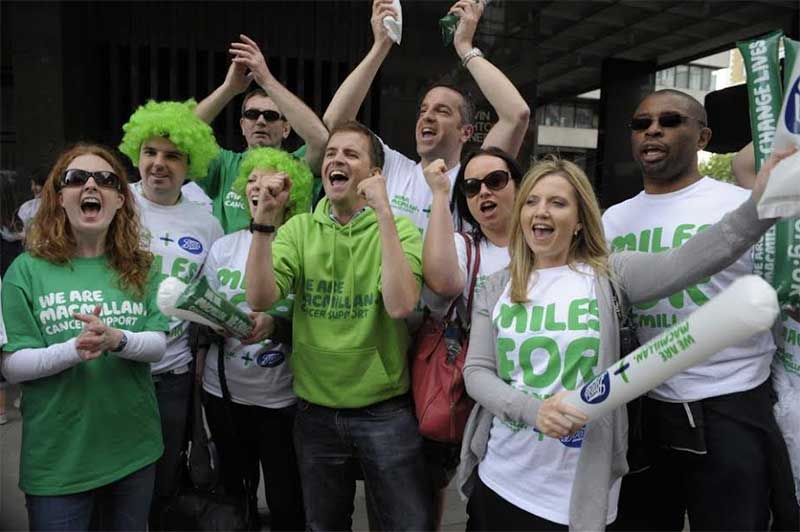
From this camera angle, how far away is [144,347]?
2.20 meters

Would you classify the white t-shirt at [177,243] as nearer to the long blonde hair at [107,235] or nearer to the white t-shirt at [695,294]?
the long blonde hair at [107,235]

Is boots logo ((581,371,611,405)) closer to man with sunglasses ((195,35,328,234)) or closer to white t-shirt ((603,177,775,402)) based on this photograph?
white t-shirt ((603,177,775,402))

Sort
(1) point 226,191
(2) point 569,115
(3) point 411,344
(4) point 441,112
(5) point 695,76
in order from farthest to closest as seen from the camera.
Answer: (2) point 569,115
(5) point 695,76
(1) point 226,191
(4) point 441,112
(3) point 411,344

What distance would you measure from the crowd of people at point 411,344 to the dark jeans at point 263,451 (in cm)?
2

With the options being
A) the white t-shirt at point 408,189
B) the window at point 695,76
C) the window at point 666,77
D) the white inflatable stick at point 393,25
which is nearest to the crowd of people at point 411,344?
the white t-shirt at point 408,189

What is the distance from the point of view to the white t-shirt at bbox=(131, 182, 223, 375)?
2.72 metres

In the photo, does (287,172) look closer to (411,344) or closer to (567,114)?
(411,344)

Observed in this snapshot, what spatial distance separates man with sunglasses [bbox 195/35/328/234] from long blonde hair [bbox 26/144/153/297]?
67 cm

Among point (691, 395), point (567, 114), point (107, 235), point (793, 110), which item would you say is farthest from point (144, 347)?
point (567, 114)

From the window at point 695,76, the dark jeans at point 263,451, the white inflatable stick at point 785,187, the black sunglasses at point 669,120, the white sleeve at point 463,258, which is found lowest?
the dark jeans at point 263,451

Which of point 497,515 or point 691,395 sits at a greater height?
point 691,395

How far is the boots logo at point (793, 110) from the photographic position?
1.76 m

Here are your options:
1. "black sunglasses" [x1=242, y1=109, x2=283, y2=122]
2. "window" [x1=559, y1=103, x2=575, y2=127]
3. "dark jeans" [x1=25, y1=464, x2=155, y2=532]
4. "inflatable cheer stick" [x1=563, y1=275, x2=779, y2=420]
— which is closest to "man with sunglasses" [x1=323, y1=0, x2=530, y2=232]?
"black sunglasses" [x1=242, y1=109, x2=283, y2=122]

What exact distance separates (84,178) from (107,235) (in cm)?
24
